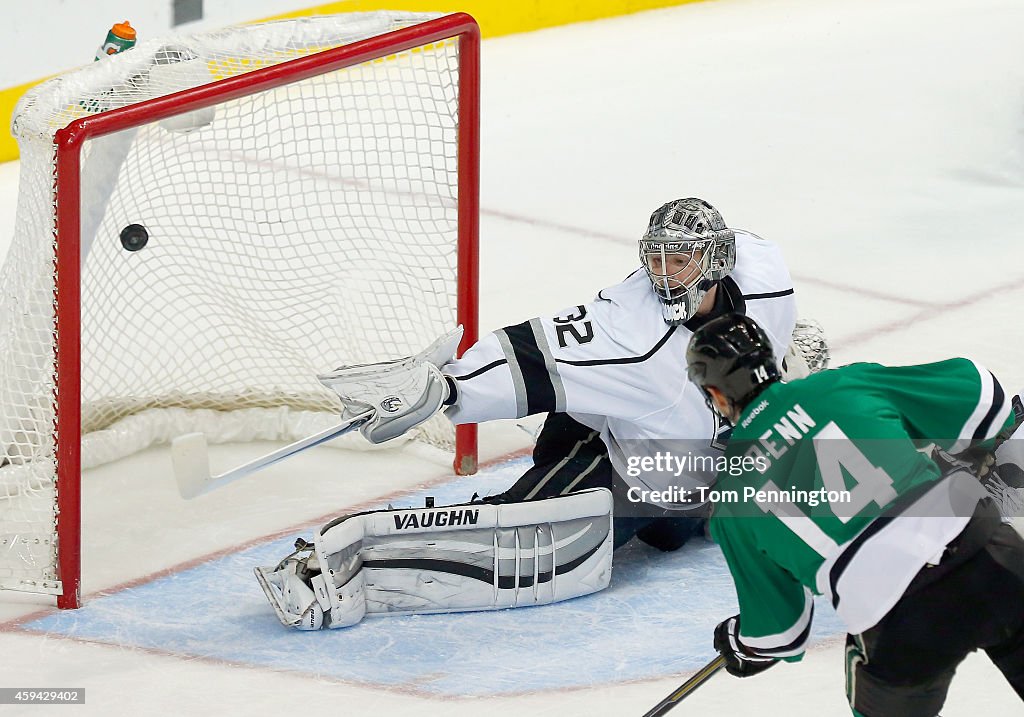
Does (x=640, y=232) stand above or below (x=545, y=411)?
below

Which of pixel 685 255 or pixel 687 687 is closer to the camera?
pixel 687 687

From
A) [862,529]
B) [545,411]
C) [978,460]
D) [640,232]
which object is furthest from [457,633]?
[640,232]

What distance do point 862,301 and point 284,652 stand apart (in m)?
2.44

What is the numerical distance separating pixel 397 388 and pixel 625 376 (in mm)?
403

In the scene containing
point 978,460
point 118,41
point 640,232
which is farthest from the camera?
point 640,232

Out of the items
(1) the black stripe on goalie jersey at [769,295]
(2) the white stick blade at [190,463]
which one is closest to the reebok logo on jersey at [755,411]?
(1) the black stripe on goalie jersey at [769,295]

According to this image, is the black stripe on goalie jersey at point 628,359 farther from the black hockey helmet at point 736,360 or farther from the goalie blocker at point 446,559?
the black hockey helmet at point 736,360

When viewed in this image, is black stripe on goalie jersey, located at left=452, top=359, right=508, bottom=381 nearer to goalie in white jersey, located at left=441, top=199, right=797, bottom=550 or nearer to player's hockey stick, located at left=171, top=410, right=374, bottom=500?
goalie in white jersey, located at left=441, top=199, right=797, bottom=550

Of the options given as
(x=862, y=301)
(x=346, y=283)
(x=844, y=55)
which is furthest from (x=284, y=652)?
(x=844, y=55)

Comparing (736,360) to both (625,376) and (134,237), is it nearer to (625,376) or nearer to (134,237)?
(625,376)

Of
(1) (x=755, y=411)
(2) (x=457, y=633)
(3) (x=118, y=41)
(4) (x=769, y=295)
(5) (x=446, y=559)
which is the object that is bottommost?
(2) (x=457, y=633)

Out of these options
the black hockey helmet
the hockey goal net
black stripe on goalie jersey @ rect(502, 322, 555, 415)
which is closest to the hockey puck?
the hockey goal net

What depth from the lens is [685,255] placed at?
9.87 feet

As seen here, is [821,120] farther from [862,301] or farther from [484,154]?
[862,301]
